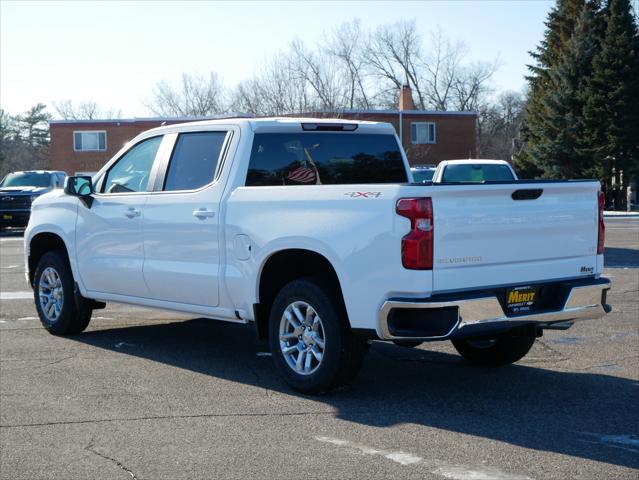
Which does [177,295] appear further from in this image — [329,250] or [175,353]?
[329,250]

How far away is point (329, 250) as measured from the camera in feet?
20.5

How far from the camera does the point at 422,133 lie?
5656 cm

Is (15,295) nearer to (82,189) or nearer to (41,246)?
(41,246)

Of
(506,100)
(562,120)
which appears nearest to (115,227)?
(562,120)

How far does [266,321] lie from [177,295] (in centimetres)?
101

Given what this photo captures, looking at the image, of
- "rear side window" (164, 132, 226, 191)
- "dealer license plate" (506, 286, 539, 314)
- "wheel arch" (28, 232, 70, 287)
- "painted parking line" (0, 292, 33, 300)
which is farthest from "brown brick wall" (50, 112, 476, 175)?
"dealer license plate" (506, 286, 539, 314)

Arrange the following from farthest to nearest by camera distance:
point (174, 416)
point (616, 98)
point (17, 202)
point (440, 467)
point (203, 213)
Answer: point (616, 98) → point (17, 202) → point (203, 213) → point (174, 416) → point (440, 467)

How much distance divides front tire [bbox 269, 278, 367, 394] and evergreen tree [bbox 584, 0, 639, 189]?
40421mm

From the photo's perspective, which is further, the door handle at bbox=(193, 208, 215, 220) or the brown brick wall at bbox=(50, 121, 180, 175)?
the brown brick wall at bbox=(50, 121, 180, 175)

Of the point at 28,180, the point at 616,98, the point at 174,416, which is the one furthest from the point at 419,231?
the point at 616,98

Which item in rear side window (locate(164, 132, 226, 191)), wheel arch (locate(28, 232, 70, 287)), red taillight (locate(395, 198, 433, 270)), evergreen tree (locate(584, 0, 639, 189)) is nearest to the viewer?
red taillight (locate(395, 198, 433, 270))

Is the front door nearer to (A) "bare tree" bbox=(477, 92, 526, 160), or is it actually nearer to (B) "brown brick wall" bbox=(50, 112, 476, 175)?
(B) "brown brick wall" bbox=(50, 112, 476, 175)

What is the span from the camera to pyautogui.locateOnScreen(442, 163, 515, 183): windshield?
15977mm

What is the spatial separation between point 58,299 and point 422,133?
48.8 metres
